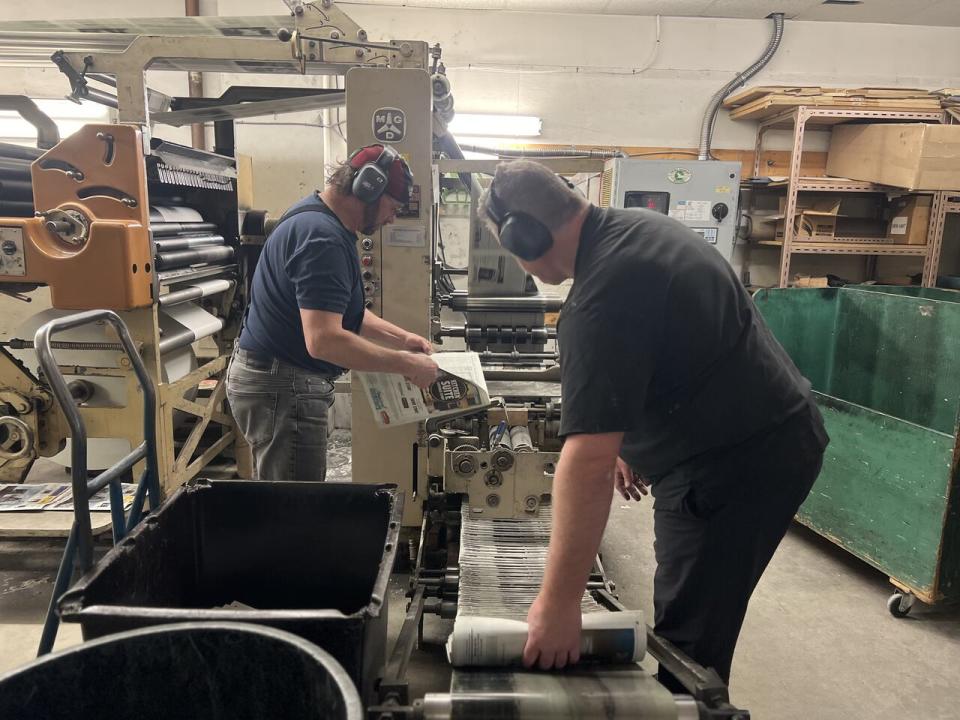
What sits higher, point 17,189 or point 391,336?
point 17,189

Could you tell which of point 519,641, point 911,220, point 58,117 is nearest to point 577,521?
point 519,641

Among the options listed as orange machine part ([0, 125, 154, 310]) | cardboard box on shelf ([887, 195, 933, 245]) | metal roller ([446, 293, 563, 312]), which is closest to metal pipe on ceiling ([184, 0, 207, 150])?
orange machine part ([0, 125, 154, 310])

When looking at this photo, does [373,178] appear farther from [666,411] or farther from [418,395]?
[666,411]

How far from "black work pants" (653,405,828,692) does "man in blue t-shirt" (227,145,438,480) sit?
2.88ft

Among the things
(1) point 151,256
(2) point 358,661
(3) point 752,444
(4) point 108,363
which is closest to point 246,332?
(1) point 151,256

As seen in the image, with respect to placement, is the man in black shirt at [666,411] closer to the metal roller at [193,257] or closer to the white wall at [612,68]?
the metal roller at [193,257]

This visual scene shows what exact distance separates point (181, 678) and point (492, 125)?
12.9ft

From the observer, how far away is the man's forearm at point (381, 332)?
2121 mm

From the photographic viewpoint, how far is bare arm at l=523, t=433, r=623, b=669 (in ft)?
3.27

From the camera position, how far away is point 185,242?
8.61ft

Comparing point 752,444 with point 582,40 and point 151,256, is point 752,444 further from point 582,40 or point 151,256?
point 582,40

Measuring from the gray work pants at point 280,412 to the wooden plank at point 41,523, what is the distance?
71 centimetres

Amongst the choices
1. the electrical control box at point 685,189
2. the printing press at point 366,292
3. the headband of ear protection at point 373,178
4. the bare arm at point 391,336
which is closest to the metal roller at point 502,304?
the printing press at point 366,292

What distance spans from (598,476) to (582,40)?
4.11m
